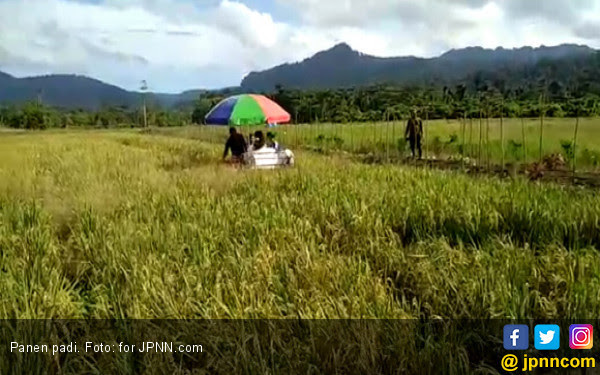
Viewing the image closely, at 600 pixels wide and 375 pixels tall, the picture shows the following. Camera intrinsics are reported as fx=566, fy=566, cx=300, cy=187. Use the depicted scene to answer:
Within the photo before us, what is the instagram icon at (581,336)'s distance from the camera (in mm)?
2900

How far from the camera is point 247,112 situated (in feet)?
36.0

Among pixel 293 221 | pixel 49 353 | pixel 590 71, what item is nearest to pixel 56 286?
pixel 49 353

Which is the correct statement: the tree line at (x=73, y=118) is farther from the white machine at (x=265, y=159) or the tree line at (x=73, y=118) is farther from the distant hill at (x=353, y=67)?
the white machine at (x=265, y=159)

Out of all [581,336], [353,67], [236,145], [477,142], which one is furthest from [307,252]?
[353,67]

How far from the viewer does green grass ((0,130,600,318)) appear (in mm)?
3395

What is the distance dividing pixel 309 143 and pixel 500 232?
20.9m

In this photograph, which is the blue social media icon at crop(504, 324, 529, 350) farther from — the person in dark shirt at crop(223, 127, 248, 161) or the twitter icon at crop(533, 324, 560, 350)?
the person in dark shirt at crop(223, 127, 248, 161)

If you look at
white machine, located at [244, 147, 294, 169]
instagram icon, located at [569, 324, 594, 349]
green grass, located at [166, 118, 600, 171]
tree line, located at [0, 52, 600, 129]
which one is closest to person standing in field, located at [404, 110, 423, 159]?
green grass, located at [166, 118, 600, 171]

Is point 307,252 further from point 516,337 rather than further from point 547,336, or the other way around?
point 547,336

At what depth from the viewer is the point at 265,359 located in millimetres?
2895

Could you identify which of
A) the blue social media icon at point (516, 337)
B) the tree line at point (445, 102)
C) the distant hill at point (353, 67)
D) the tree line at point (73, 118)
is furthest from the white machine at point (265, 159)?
the distant hill at point (353, 67)

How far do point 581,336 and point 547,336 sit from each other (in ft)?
0.55

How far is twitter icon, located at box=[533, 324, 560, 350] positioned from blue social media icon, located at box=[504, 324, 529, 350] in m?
0.05

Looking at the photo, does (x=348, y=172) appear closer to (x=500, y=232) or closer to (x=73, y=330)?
(x=500, y=232)
